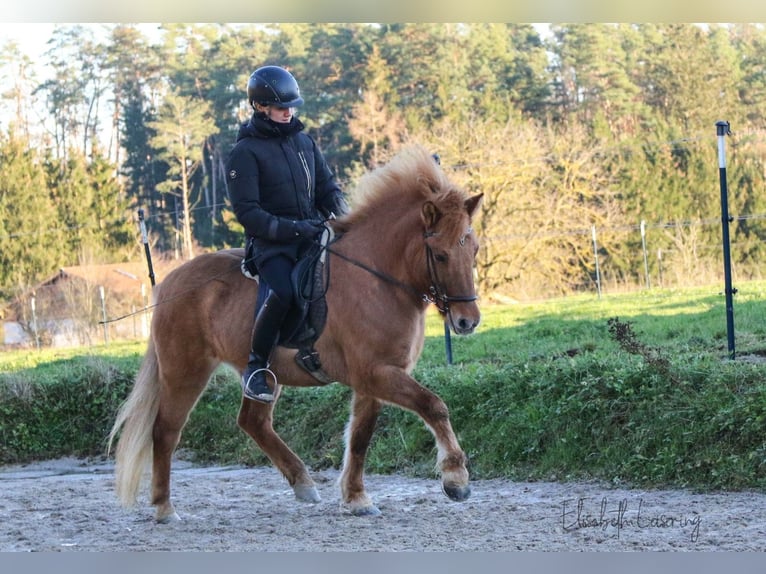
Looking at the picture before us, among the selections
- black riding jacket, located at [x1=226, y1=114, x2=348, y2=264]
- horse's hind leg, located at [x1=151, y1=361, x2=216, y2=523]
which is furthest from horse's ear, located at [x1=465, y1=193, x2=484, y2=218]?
horse's hind leg, located at [x1=151, y1=361, x2=216, y2=523]

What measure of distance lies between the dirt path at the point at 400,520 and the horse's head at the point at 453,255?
1247 millimetres

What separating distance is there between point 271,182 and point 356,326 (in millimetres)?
1178

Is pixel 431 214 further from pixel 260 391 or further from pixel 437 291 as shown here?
pixel 260 391

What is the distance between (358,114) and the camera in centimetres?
3844

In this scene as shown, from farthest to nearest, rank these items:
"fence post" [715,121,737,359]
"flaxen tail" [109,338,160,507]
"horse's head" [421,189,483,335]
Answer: "fence post" [715,121,737,359], "flaxen tail" [109,338,160,507], "horse's head" [421,189,483,335]

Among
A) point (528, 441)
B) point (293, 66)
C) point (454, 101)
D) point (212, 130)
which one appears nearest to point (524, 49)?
point (454, 101)

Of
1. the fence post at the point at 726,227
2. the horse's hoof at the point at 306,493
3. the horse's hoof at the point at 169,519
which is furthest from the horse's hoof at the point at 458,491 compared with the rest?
the fence post at the point at 726,227

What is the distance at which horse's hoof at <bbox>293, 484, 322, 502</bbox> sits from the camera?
7.34m

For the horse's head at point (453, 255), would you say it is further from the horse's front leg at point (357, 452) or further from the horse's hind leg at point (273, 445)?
the horse's hind leg at point (273, 445)

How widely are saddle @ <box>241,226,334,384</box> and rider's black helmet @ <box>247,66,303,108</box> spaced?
1042 millimetres

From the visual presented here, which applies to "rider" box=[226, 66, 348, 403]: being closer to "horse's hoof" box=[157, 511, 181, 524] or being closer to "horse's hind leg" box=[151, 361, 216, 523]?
"horse's hind leg" box=[151, 361, 216, 523]

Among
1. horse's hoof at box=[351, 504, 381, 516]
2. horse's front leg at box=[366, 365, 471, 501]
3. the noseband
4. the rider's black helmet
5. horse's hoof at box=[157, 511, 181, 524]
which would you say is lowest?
horse's hoof at box=[157, 511, 181, 524]

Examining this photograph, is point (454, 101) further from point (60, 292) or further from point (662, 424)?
point (662, 424)

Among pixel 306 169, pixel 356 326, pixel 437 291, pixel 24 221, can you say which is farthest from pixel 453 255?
pixel 24 221
